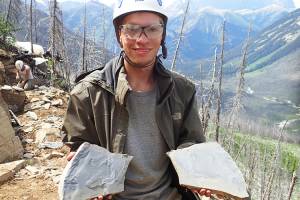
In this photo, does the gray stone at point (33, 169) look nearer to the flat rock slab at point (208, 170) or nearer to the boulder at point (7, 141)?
the boulder at point (7, 141)

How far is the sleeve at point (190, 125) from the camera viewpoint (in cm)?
275

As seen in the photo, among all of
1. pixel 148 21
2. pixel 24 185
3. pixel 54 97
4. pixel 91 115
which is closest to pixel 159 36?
pixel 148 21

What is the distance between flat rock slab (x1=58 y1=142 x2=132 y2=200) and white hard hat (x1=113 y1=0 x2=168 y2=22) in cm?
78

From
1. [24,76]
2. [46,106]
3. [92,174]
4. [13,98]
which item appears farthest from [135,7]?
[24,76]

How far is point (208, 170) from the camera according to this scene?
8.57 feet

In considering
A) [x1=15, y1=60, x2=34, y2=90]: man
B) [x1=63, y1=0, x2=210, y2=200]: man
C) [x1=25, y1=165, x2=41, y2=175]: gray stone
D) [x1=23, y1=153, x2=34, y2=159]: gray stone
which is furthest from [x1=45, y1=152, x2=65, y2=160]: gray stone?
[x1=63, y1=0, x2=210, y2=200]: man

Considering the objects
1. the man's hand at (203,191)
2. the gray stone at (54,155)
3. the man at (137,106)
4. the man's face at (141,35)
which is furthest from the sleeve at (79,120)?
the gray stone at (54,155)

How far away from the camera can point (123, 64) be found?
2688mm

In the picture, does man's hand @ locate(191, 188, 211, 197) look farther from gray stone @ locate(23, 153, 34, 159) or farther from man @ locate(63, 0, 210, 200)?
gray stone @ locate(23, 153, 34, 159)

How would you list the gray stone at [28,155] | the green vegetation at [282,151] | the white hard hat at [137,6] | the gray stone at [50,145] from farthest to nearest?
the green vegetation at [282,151], the gray stone at [50,145], the gray stone at [28,155], the white hard hat at [137,6]

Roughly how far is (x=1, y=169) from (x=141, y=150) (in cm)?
648

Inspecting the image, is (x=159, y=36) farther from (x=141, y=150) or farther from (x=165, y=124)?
(x=141, y=150)

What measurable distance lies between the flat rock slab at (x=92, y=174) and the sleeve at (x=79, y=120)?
12 centimetres

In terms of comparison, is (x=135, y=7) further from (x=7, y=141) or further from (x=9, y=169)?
(x=7, y=141)
